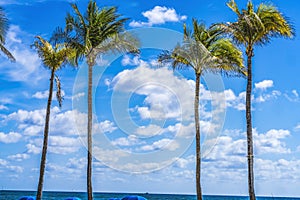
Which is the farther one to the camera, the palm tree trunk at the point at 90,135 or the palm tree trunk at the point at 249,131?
the palm tree trunk at the point at 90,135

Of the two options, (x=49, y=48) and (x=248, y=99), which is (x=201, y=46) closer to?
(x=248, y=99)

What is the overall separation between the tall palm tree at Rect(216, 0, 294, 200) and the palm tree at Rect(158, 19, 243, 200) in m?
2.56

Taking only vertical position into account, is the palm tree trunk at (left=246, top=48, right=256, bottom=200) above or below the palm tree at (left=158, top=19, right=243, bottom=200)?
below

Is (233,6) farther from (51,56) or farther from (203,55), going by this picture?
(51,56)

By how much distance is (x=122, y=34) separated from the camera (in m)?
25.9

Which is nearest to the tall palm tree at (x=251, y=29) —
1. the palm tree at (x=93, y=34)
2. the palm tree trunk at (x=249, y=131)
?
the palm tree trunk at (x=249, y=131)

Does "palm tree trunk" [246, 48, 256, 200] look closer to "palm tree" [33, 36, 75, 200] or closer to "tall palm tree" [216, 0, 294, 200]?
"tall palm tree" [216, 0, 294, 200]

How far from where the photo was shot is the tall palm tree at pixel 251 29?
71.1 feet

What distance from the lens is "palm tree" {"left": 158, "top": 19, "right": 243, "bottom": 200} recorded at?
25422mm

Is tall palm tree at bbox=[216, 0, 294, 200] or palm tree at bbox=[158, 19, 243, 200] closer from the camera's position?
tall palm tree at bbox=[216, 0, 294, 200]

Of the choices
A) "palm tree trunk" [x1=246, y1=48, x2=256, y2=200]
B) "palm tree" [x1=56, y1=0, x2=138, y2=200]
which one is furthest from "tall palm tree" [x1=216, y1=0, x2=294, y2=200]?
"palm tree" [x1=56, y1=0, x2=138, y2=200]

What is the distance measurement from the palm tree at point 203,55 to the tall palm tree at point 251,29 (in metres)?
2.56

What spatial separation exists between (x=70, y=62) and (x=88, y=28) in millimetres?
2787

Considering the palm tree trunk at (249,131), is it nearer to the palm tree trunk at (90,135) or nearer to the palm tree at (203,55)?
the palm tree at (203,55)
